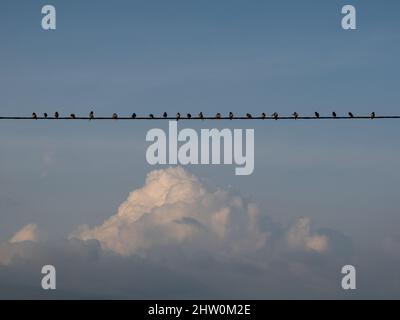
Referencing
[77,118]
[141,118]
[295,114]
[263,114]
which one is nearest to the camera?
[141,118]

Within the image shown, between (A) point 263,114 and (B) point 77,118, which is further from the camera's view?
(A) point 263,114

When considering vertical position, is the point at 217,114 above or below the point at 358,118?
above

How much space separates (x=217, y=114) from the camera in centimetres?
9075

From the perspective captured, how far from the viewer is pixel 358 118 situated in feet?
241
